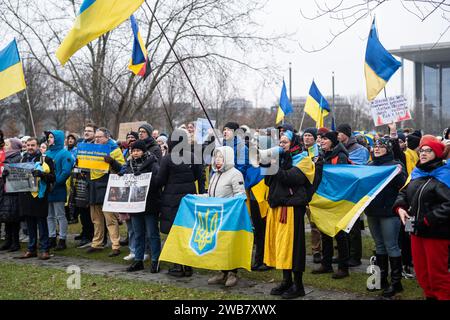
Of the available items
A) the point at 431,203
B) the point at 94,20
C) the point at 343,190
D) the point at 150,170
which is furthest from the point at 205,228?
the point at 94,20

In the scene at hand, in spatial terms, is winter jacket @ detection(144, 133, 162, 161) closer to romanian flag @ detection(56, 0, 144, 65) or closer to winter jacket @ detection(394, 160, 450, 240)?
romanian flag @ detection(56, 0, 144, 65)

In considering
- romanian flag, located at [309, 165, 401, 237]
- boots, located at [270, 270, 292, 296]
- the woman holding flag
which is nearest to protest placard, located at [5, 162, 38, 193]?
the woman holding flag

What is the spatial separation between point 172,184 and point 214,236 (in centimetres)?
133

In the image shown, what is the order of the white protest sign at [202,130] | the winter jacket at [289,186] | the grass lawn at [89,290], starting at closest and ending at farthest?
the winter jacket at [289,186] → the grass lawn at [89,290] → the white protest sign at [202,130]

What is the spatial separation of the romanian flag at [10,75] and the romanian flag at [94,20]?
3.07 metres

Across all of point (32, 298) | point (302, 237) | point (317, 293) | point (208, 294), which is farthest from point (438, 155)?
point (32, 298)

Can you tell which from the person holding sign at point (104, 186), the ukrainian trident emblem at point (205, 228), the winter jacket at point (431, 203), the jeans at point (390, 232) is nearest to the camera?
the winter jacket at point (431, 203)

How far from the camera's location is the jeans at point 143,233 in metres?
8.19

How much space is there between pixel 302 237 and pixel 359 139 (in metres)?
4.13

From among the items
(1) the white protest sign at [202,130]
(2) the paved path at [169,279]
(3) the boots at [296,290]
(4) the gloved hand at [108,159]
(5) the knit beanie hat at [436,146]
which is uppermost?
(1) the white protest sign at [202,130]

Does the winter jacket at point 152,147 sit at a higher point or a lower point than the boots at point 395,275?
higher

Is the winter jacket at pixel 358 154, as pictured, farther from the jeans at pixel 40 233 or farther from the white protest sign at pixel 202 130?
the jeans at pixel 40 233

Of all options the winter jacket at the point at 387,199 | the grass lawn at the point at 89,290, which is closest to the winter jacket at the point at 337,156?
the winter jacket at the point at 387,199
